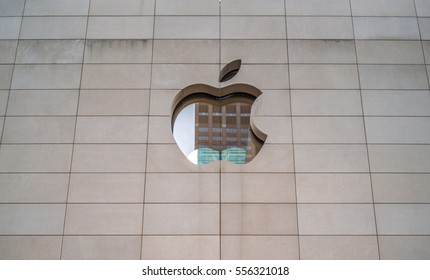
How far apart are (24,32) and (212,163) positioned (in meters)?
6.22

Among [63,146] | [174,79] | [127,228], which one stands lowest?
[127,228]

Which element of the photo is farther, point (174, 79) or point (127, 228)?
point (174, 79)

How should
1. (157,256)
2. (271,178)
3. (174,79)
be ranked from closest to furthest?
(157,256), (271,178), (174,79)

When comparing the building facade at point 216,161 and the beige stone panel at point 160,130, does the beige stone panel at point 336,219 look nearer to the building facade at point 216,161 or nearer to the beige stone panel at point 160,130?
the building facade at point 216,161

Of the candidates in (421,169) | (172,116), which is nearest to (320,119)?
(421,169)

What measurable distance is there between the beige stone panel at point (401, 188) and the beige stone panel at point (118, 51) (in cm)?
636

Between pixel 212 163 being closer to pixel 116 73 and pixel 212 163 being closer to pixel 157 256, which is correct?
pixel 157 256

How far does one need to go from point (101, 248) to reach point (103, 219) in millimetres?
617

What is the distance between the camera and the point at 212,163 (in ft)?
27.9

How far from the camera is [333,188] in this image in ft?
27.4

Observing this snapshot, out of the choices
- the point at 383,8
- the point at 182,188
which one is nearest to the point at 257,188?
the point at 182,188

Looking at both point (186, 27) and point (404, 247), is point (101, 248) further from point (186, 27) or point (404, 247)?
point (404, 247)

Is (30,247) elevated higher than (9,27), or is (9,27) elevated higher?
(9,27)

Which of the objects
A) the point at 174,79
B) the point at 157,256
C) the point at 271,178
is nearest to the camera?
the point at 157,256
